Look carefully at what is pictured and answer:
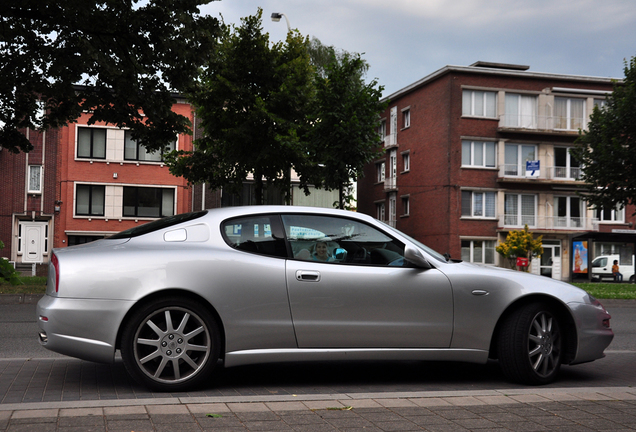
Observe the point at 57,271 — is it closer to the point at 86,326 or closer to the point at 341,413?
the point at 86,326

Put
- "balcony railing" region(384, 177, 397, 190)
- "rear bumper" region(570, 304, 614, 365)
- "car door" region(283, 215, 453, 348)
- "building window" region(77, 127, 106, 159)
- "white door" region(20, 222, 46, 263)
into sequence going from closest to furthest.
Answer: "car door" region(283, 215, 453, 348) < "rear bumper" region(570, 304, 614, 365) < "white door" region(20, 222, 46, 263) < "building window" region(77, 127, 106, 159) < "balcony railing" region(384, 177, 397, 190)

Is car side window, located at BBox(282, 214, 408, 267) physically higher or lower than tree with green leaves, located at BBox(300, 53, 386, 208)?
lower

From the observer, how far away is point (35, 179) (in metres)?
39.0

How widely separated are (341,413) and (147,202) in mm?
37992

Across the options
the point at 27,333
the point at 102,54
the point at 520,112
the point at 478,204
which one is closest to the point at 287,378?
the point at 27,333

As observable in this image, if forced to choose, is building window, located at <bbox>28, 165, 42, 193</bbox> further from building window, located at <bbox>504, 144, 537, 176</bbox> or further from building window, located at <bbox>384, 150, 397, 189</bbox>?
building window, located at <bbox>504, 144, 537, 176</bbox>

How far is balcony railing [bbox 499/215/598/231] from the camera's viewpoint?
42219mm

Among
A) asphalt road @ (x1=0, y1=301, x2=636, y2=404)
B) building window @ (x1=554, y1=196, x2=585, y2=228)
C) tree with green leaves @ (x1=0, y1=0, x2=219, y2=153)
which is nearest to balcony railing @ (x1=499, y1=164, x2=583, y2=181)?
building window @ (x1=554, y1=196, x2=585, y2=228)

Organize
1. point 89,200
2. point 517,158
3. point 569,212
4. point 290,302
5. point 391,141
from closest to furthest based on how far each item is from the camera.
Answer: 1. point 290,302
2. point 89,200
3. point 517,158
4. point 569,212
5. point 391,141

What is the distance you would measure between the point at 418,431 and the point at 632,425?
135 cm

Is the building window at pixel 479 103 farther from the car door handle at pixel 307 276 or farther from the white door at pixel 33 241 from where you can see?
the car door handle at pixel 307 276

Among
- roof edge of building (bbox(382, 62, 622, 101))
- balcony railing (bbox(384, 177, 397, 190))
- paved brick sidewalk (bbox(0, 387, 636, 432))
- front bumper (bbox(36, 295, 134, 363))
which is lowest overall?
paved brick sidewalk (bbox(0, 387, 636, 432))

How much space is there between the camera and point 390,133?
48812 millimetres

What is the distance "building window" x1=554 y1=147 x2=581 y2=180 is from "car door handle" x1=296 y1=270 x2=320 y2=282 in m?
41.2
